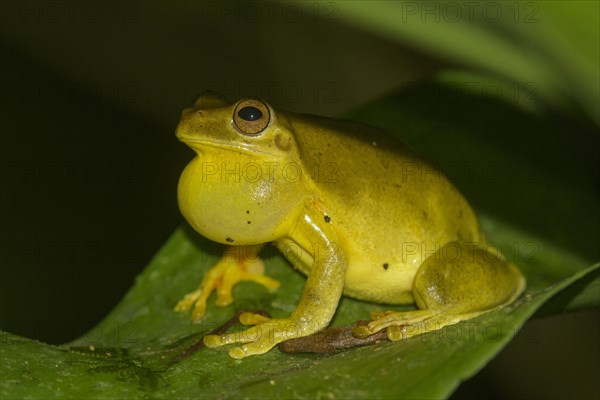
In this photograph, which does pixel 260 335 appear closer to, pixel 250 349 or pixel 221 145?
pixel 250 349

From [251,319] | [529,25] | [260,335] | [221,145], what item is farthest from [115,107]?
[529,25]

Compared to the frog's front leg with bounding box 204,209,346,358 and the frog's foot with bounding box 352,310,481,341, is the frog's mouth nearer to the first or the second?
the frog's front leg with bounding box 204,209,346,358

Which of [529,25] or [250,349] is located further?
[250,349]

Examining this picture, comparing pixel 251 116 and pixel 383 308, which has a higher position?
pixel 251 116

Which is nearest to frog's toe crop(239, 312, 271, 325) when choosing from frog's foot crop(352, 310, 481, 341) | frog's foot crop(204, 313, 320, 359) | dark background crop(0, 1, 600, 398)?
frog's foot crop(204, 313, 320, 359)

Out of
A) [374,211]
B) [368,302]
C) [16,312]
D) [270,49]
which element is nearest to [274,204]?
[374,211]

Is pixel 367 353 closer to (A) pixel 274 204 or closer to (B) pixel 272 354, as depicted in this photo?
(B) pixel 272 354
